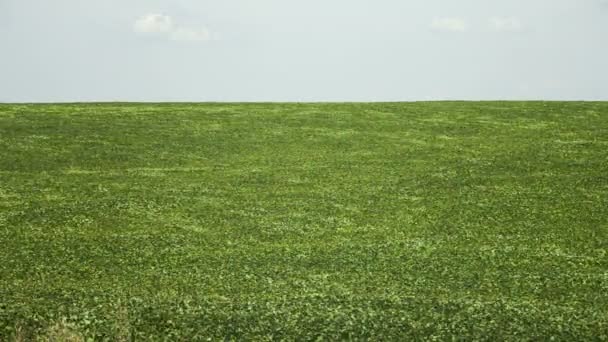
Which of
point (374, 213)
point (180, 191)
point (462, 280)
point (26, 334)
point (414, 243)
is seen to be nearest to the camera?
point (26, 334)

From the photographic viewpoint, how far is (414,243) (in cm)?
2406

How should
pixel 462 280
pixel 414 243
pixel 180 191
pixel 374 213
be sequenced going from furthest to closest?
pixel 180 191 < pixel 374 213 < pixel 414 243 < pixel 462 280

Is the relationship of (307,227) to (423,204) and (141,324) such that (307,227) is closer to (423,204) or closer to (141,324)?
(423,204)

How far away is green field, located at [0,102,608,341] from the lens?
1744 cm

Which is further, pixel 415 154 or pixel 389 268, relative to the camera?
pixel 415 154

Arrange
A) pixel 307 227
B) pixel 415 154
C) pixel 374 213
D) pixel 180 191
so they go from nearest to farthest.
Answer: pixel 307 227 → pixel 374 213 → pixel 180 191 → pixel 415 154

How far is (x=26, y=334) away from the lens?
16.3 metres

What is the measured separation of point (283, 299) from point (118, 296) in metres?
4.54

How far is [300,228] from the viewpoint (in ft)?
Answer: 84.8

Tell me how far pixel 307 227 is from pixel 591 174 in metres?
16.2

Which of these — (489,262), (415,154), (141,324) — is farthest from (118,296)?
(415,154)

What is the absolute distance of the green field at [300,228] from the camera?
17438 millimetres

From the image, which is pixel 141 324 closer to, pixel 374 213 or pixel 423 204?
pixel 374 213

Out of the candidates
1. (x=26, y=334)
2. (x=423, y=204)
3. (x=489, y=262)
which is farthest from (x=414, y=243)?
(x=26, y=334)
